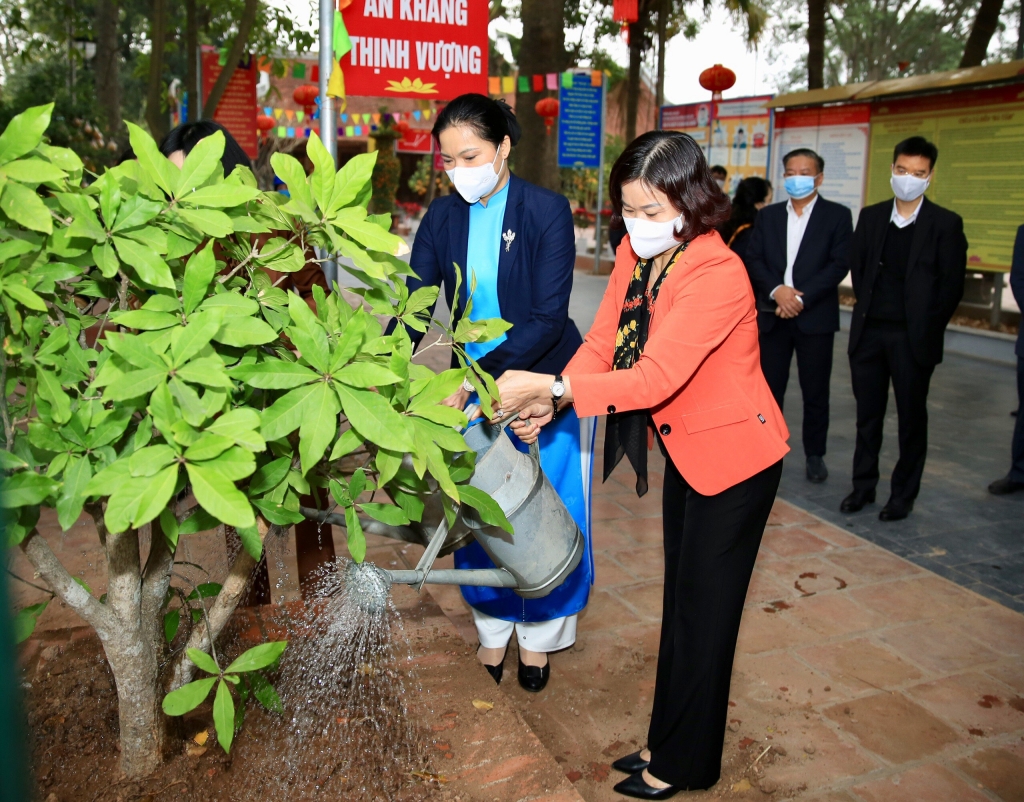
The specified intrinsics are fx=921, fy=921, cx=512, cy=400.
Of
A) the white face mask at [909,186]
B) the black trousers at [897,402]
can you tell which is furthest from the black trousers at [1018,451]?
the white face mask at [909,186]

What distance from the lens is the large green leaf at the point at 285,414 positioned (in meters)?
1.35

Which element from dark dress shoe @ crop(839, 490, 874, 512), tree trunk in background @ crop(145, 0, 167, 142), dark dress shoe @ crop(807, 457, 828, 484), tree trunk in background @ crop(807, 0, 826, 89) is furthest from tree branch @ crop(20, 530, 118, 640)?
tree trunk in background @ crop(807, 0, 826, 89)

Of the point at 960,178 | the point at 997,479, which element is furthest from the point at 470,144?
the point at 960,178

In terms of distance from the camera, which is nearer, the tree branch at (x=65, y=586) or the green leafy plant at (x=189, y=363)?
the green leafy plant at (x=189, y=363)

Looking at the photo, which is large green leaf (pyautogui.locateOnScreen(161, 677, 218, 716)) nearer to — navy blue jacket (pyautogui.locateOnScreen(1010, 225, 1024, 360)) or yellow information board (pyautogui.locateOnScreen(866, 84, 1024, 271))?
navy blue jacket (pyautogui.locateOnScreen(1010, 225, 1024, 360))

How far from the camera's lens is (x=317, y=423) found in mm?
1339

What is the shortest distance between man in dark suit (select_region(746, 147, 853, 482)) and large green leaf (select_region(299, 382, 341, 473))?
4483 mm

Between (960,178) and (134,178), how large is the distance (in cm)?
820

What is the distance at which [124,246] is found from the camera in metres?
1.44

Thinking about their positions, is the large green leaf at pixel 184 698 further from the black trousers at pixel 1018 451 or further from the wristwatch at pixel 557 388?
the black trousers at pixel 1018 451

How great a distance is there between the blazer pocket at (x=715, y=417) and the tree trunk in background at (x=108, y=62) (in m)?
13.1

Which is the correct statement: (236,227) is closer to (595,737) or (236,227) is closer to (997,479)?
(595,737)

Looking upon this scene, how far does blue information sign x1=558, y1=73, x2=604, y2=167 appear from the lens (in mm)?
15141

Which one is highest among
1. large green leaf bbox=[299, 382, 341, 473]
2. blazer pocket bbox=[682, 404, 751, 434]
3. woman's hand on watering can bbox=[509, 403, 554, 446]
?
large green leaf bbox=[299, 382, 341, 473]
